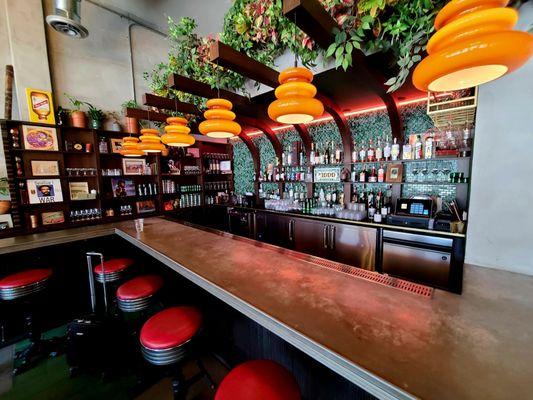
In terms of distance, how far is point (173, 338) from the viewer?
1391 mm

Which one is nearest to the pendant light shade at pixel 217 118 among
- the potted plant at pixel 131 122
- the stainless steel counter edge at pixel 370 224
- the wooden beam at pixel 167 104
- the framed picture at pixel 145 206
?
the wooden beam at pixel 167 104

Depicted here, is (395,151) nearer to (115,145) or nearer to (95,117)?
(115,145)

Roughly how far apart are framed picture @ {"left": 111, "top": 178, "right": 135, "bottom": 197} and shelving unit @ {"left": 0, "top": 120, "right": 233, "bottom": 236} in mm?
63

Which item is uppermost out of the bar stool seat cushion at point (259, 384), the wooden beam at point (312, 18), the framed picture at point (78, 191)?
the wooden beam at point (312, 18)

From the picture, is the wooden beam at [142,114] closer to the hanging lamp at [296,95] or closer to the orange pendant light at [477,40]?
the hanging lamp at [296,95]

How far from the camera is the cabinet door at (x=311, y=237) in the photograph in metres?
3.58

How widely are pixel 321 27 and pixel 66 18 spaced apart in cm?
373

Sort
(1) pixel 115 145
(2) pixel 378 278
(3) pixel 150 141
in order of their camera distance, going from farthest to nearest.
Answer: (1) pixel 115 145 → (3) pixel 150 141 → (2) pixel 378 278

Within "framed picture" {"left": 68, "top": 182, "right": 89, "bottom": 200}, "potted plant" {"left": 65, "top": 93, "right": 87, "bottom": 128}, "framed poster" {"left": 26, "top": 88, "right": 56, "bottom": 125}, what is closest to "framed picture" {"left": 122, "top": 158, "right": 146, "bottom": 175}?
"framed picture" {"left": 68, "top": 182, "right": 89, "bottom": 200}

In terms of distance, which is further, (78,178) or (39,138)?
(78,178)

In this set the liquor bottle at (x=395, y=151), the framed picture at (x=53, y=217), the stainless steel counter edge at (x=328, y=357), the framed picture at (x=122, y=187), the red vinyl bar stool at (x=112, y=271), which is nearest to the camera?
the stainless steel counter edge at (x=328, y=357)

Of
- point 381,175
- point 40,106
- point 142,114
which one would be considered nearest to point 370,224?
point 381,175

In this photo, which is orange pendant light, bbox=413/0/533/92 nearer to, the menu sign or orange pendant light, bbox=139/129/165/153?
orange pendant light, bbox=139/129/165/153

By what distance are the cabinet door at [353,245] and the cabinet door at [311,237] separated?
12 cm
